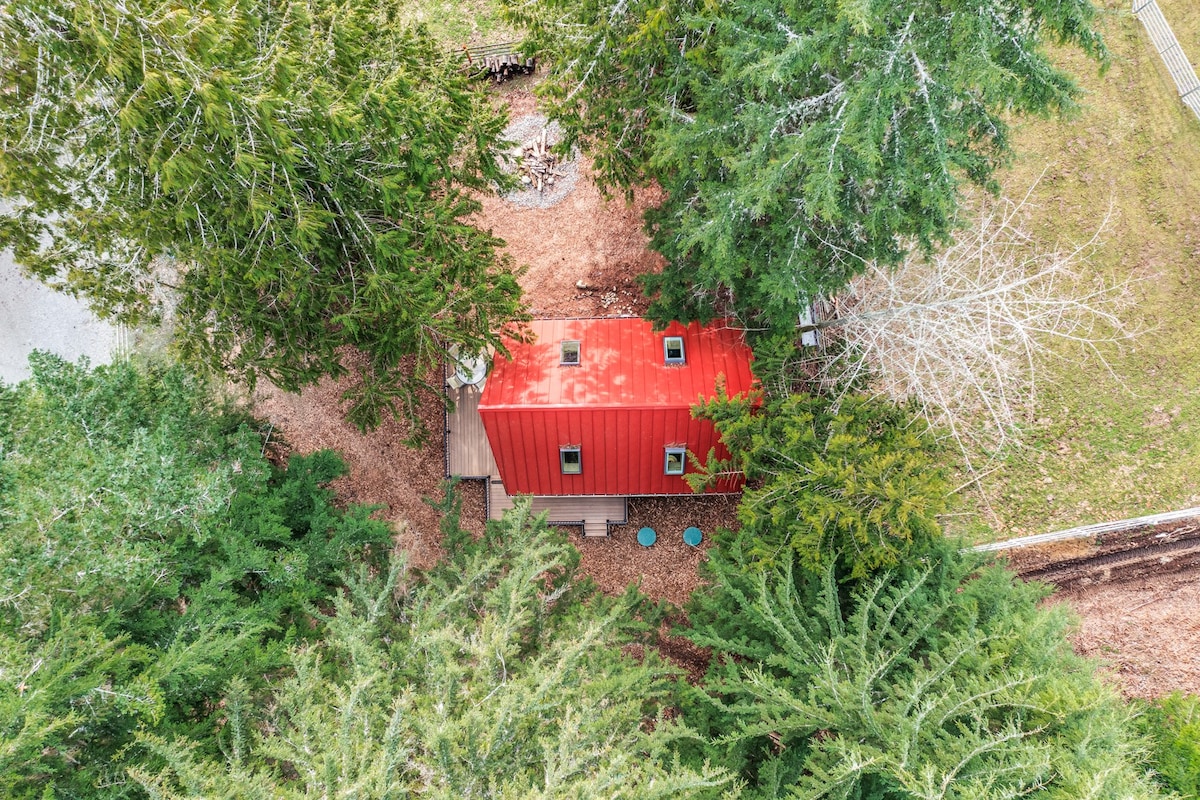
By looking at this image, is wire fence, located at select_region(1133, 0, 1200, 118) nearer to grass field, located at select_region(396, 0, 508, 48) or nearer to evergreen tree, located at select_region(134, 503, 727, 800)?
grass field, located at select_region(396, 0, 508, 48)

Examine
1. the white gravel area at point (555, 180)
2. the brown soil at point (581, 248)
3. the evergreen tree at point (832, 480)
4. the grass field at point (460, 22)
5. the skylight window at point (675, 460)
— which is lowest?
the evergreen tree at point (832, 480)

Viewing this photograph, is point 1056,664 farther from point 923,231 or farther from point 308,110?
point 308,110

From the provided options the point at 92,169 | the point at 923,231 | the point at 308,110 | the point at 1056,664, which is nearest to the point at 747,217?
the point at 923,231

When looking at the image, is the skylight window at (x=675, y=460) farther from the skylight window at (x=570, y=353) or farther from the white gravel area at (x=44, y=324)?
the white gravel area at (x=44, y=324)

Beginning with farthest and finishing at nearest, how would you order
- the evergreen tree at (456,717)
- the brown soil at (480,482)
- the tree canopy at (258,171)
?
the brown soil at (480,482) → the evergreen tree at (456,717) → the tree canopy at (258,171)

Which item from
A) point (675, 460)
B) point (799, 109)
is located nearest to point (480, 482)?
point (675, 460)

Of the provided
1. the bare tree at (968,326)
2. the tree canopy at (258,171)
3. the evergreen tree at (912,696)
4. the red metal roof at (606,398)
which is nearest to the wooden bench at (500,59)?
the tree canopy at (258,171)

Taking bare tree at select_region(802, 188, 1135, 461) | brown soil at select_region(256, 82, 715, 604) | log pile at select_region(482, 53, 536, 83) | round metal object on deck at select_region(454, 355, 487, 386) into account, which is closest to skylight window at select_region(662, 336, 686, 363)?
bare tree at select_region(802, 188, 1135, 461)
